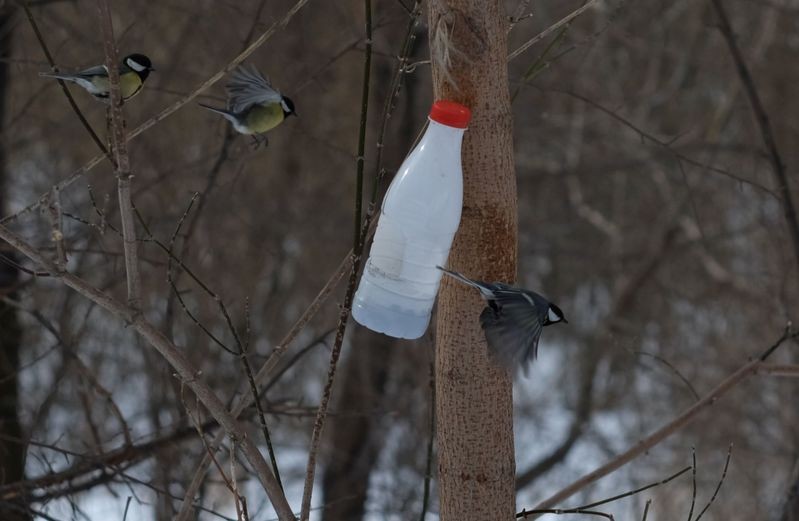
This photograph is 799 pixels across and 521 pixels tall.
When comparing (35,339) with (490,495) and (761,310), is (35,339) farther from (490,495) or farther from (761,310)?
(761,310)

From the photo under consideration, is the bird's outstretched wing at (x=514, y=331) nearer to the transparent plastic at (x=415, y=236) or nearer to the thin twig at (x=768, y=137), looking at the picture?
the transparent plastic at (x=415, y=236)

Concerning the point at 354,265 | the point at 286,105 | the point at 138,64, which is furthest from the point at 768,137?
the point at 354,265

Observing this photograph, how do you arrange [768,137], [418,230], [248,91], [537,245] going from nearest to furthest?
[418,230] < [248,91] < [768,137] < [537,245]

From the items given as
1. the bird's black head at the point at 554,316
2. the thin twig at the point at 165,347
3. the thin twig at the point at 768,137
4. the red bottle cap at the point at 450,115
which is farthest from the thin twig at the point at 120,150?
the thin twig at the point at 768,137

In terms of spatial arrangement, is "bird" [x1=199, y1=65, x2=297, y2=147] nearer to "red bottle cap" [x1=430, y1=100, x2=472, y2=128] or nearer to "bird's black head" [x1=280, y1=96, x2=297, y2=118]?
"bird's black head" [x1=280, y1=96, x2=297, y2=118]

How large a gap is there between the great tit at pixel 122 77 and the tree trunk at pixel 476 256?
973mm

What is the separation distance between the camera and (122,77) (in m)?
2.80

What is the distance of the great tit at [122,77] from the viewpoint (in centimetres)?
256

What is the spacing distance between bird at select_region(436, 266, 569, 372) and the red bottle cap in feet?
0.93

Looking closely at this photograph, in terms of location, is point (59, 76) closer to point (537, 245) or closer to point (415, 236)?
point (415, 236)

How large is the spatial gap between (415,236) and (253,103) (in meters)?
0.85

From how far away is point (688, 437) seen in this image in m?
9.02

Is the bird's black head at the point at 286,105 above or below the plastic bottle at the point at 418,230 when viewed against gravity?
above

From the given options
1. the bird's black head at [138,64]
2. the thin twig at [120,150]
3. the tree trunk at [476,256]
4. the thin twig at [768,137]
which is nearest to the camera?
the thin twig at [120,150]
